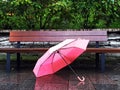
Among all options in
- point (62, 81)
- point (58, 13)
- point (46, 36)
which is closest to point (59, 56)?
point (62, 81)

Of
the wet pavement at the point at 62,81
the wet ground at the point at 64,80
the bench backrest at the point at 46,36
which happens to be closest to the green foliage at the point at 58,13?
the bench backrest at the point at 46,36

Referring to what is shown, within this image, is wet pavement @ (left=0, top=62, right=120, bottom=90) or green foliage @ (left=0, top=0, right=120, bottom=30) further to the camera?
green foliage @ (left=0, top=0, right=120, bottom=30)

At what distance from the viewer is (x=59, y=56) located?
7320 millimetres

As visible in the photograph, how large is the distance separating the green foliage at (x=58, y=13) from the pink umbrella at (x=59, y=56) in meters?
3.03

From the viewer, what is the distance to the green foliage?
10.4 m

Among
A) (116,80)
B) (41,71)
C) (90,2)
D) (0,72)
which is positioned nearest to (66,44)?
(41,71)

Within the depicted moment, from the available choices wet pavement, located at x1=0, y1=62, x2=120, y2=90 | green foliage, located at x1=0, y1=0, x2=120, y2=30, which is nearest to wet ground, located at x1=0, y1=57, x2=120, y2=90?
wet pavement, located at x1=0, y1=62, x2=120, y2=90

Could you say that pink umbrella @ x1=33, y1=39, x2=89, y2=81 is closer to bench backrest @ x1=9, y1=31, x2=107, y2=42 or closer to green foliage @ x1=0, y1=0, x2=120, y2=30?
bench backrest @ x1=9, y1=31, x2=107, y2=42

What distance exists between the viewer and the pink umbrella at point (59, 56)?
22.7ft

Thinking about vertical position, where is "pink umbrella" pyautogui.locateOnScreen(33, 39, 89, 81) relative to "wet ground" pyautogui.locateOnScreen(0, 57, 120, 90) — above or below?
above

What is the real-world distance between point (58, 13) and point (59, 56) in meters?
3.52

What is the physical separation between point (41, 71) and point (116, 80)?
1569 mm

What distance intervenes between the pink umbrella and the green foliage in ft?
9.95

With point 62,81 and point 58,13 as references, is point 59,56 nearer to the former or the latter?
point 62,81
